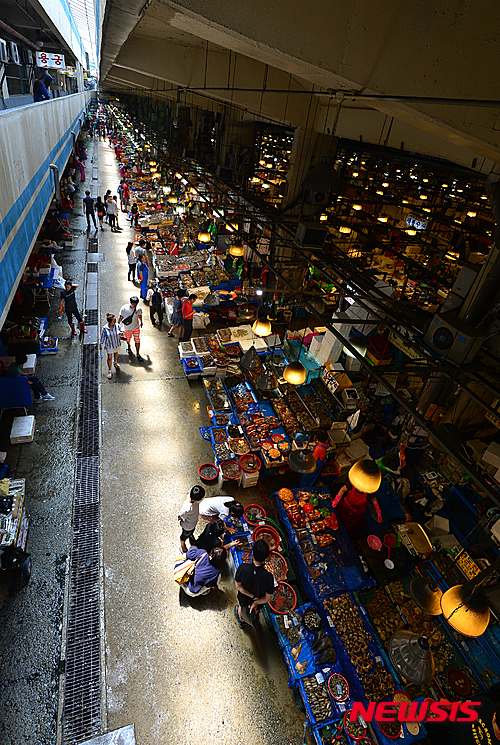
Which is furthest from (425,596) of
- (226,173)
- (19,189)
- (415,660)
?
(226,173)

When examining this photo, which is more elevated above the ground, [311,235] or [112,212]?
[311,235]

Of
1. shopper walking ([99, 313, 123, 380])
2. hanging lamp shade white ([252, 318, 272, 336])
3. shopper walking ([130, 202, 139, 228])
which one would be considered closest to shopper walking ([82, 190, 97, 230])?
shopper walking ([130, 202, 139, 228])

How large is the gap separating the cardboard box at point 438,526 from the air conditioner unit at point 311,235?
220 inches

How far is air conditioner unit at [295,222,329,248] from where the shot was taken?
7.64 metres

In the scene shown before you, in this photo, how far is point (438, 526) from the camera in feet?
21.9

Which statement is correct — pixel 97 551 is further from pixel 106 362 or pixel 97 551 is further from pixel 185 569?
pixel 106 362

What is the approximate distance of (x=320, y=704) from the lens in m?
4.64

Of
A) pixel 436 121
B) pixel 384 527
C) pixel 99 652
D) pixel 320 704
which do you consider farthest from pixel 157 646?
pixel 436 121

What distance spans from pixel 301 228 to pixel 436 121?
15.2 feet

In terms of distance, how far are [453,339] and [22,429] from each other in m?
7.93

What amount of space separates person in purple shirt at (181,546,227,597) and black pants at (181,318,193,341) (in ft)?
22.6

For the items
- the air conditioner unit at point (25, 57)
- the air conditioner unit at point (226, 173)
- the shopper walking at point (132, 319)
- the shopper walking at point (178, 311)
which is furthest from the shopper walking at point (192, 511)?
the air conditioner unit at point (25, 57)

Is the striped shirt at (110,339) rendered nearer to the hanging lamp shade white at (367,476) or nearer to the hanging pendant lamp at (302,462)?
the hanging pendant lamp at (302,462)

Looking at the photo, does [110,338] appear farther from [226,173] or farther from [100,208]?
[100,208]
